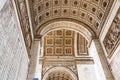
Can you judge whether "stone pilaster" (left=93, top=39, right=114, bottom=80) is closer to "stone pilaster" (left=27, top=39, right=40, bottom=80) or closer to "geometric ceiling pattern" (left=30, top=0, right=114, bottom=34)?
"geometric ceiling pattern" (left=30, top=0, right=114, bottom=34)

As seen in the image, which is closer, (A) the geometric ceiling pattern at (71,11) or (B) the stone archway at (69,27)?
(A) the geometric ceiling pattern at (71,11)

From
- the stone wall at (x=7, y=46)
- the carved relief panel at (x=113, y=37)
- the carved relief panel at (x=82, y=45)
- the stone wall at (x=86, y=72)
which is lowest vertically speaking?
the stone wall at (x=7, y=46)

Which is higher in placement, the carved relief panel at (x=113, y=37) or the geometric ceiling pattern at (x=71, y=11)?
the geometric ceiling pattern at (x=71, y=11)

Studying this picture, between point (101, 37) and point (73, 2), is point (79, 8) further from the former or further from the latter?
point (101, 37)

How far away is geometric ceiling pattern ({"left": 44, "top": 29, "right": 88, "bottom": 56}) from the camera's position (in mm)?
15000

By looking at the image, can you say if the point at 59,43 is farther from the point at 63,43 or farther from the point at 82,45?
the point at 82,45

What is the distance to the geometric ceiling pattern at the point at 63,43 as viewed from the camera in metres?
15.0

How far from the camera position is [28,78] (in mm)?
7691

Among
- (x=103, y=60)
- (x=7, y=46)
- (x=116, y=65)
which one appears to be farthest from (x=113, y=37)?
(x=7, y=46)

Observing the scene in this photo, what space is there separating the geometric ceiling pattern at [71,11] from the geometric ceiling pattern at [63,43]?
3.88 m

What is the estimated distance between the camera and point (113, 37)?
7.82 metres

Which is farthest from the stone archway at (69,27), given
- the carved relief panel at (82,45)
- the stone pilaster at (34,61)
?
the carved relief panel at (82,45)

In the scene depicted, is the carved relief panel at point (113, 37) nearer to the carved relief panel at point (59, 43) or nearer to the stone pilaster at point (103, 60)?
the stone pilaster at point (103, 60)

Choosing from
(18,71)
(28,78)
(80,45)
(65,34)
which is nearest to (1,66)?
(18,71)
